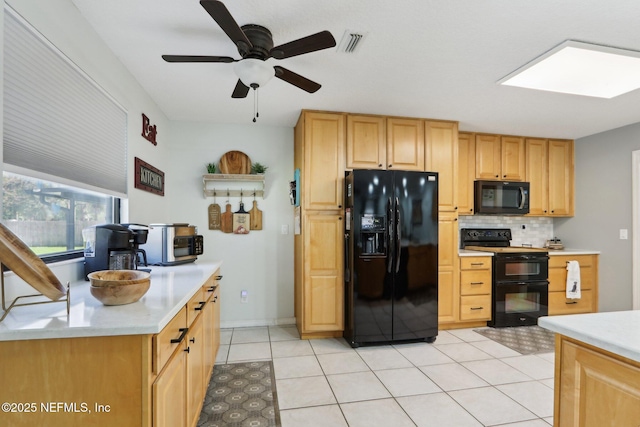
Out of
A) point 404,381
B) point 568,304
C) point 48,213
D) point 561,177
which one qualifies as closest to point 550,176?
point 561,177

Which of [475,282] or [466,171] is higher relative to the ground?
[466,171]

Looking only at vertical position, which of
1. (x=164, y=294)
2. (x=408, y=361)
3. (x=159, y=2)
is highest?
(x=159, y=2)

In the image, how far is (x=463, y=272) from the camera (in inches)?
141

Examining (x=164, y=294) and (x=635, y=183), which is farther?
(x=635, y=183)

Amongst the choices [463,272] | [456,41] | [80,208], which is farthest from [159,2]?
[463,272]

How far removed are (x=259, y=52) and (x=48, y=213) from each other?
143 cm

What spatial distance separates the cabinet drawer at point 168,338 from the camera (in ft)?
3.69

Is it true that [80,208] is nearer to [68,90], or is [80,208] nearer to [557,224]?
[68,90]

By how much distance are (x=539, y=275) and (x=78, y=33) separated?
4801mm

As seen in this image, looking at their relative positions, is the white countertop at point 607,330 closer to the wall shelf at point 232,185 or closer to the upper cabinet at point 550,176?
the wall shelf at point 232,185

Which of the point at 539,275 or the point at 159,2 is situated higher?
the point at 159,2

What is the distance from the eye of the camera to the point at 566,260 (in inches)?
154

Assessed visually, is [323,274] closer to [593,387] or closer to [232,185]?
[232,185]

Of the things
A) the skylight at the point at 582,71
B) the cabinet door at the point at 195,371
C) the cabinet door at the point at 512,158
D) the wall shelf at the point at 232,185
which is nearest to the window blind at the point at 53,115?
the cabinet door at the point at 195,371
